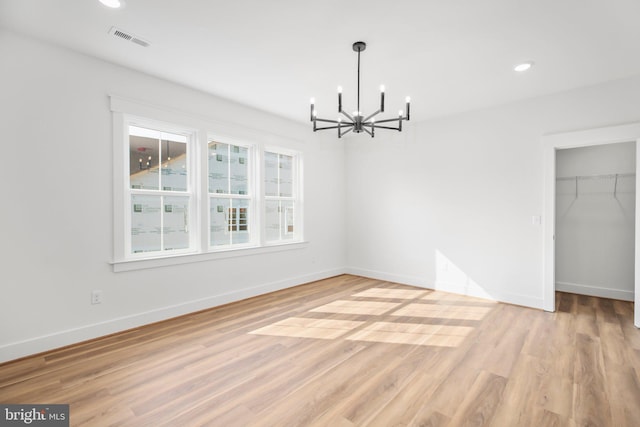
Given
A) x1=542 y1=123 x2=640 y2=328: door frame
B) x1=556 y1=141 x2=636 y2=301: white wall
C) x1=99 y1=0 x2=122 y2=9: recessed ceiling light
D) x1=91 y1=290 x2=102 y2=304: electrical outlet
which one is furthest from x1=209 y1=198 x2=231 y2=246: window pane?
x1=556 y1=141 x2=636 y2=301: white wall

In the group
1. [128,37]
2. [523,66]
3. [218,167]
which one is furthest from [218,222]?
[523,66]

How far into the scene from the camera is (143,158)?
3600mm

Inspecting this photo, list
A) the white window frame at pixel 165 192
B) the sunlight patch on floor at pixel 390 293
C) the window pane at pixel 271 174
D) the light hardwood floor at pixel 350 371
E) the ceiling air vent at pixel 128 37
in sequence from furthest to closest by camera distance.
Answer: the window pane at pixel 271 174 < the sunlight patch on floor at pixel 390 293 < the white window frame at pixel 165 192 < the ceiling air vent at pixel 128 37 < the light hardwood floor at pixel 350 371

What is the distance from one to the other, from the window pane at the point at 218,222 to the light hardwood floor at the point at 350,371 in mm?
960

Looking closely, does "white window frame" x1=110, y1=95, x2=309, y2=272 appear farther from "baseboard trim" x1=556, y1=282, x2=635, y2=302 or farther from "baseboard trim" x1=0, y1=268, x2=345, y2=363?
"baseboard trim" x1=556, y1=282, x2=635, y2=302

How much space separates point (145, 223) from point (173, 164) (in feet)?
2.61

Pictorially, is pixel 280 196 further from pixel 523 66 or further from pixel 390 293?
pixel 523 66

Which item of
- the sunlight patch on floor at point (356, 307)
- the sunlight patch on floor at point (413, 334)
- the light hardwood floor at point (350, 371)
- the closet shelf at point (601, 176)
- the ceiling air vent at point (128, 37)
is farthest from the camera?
the closet shelf at point (601, 176)

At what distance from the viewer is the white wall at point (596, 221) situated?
14.5ft

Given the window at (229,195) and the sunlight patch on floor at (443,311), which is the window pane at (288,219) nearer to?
the window at (229,195)

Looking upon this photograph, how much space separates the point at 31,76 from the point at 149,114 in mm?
984

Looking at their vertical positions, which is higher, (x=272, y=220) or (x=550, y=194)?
(x=550, y=194)

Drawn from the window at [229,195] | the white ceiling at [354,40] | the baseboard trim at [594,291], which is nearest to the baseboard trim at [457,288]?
the baseboard trim at [594,291]

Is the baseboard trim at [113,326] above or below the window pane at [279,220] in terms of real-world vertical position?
below
